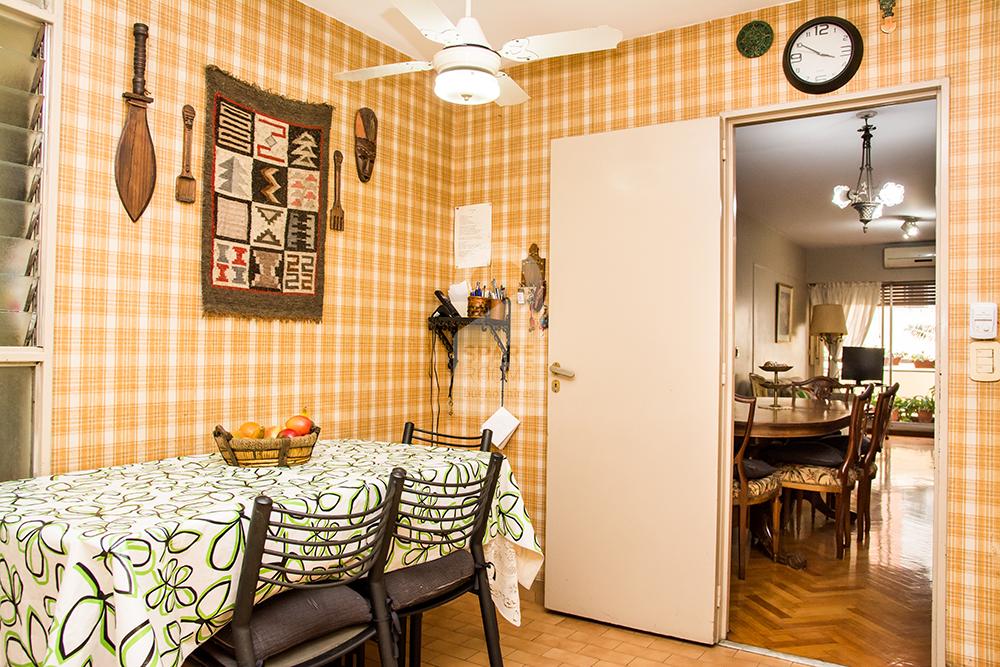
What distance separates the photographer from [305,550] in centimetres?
169

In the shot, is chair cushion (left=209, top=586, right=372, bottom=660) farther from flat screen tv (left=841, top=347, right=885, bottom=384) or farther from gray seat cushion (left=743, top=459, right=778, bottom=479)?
flat screen tv (left=841, top=347, right=885, bottom=384)

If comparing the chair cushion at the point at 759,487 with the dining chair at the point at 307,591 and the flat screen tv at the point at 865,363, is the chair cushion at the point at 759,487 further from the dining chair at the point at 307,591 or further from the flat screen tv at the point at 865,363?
the flat screen tv at the point at 865,363

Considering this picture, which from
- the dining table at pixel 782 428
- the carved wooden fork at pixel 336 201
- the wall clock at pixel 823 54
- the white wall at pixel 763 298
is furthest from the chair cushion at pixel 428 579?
the white wall at pixel 763 298

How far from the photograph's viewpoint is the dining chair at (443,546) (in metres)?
2.01

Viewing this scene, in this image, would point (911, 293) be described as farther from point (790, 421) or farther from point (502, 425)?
point (502, 425)

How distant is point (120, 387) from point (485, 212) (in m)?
1.93

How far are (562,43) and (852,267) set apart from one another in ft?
27.7

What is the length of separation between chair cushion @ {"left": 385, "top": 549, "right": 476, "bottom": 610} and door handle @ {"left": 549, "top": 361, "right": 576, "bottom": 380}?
107 cm

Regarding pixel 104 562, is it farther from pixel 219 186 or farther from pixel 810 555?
pixel 810 555

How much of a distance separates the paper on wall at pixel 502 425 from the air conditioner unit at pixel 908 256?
7.23m

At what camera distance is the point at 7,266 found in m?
1.97

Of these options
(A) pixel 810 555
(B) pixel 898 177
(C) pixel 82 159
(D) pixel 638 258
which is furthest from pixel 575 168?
(B) pixel 898 177

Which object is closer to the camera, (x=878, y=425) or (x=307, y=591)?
(x=307, y=591)

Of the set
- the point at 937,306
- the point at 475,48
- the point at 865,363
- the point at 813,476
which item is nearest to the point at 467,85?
the point at 475,48
